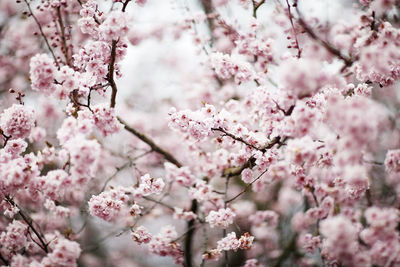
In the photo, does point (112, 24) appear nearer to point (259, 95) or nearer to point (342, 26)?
point (259, 95)

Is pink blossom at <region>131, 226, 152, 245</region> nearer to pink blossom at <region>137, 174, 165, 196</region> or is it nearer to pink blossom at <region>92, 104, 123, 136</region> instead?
pink blossom at <region>137, 174, 165, 196</region>

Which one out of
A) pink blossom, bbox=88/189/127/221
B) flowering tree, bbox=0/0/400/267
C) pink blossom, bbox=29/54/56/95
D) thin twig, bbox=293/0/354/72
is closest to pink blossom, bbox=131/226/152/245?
flowering tree, bbox=0/0/400/267

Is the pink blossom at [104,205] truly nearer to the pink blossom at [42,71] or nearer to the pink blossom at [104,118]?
the pink blossom at [104,118]

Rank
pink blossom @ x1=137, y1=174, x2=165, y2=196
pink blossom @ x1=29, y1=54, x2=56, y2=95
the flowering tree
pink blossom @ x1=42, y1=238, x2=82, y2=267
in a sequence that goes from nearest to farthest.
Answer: the flowering tree < pink blossom @ x1=29, y1=54, x2=56, y2=95 < pink blossom @ x1=42, y1=238, x2=82, y2=267 < pink blossom @ x1=137, y1=174, x2=165, y2=196

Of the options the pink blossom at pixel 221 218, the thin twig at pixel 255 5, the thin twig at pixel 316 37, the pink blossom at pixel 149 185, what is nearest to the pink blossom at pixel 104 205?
the pink blossom at pixel 149 185

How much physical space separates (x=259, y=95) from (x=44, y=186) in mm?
2057

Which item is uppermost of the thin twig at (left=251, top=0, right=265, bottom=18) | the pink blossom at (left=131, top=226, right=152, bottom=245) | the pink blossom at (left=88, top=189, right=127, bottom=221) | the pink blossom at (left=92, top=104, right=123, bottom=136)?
the thin twig at (left=251, top=0, right=265, bottom=18)

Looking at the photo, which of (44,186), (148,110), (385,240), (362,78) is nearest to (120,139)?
(148,110)

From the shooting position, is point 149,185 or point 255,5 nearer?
point 149,185

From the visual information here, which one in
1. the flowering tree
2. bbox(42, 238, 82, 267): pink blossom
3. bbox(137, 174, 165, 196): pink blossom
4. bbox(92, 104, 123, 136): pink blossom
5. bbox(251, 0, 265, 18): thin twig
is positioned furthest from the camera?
bbox(251, 0, 265, 18): thin twig

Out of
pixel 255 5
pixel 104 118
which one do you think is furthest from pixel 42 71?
pixel 255 5

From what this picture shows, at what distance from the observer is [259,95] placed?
108 inches

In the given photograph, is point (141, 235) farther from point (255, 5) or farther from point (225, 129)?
point (255, 5)

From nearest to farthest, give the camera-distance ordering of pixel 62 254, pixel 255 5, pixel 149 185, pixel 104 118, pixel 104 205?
pixel 62 254 < pixel 104 118 < pixel 104 205 < pixel 149 185 < pixel 255 5
